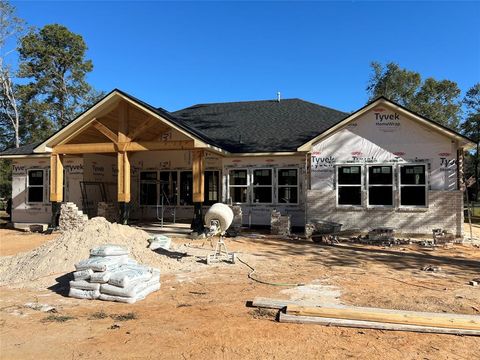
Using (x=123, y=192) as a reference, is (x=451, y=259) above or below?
below

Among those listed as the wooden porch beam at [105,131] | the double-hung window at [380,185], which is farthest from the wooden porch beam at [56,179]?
the double-hung window at [380,185]

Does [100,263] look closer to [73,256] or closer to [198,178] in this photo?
[73,256]

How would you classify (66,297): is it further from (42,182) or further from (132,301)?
(42,182)

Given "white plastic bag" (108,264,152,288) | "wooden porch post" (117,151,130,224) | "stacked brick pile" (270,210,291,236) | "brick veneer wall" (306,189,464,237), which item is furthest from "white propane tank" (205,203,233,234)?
"wooden porch post" (117,151,130,224)

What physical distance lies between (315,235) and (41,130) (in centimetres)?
3380

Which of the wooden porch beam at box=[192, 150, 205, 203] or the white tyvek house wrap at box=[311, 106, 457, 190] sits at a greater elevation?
the white tyvek house wrap at box=[311, 106, 457, 190]

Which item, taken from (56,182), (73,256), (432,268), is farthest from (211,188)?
Answer: (432,268)

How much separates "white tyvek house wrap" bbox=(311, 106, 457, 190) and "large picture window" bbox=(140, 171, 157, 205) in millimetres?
8667

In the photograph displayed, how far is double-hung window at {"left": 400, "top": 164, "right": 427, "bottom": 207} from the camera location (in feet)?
48.2

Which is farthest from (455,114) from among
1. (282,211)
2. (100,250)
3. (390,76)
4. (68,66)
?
(100,250)

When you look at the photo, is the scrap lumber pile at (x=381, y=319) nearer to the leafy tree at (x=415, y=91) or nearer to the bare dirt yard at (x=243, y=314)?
the bare dirt yard at (x=243, y=314)

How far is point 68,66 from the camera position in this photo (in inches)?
→ 1566

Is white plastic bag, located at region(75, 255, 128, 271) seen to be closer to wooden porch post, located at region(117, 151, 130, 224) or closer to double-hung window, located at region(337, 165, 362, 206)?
wooden porch post, located at region(117, 151, 130, 224)

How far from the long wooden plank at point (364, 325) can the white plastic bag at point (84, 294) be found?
339 cm
